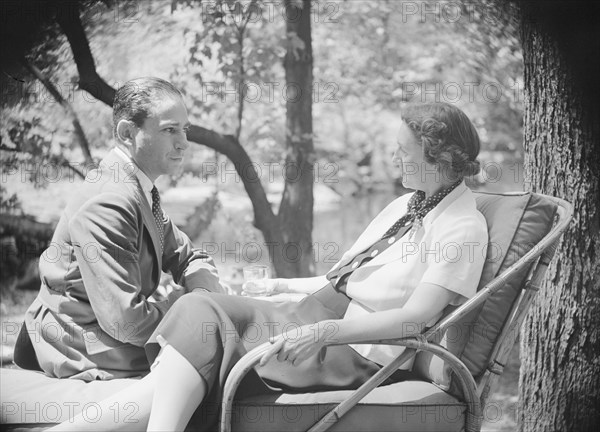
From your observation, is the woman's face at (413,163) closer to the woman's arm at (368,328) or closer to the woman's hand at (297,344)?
the woman's arm at (368,328)

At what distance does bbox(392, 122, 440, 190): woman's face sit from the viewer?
250cm

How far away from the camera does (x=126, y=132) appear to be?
2754 millimetres

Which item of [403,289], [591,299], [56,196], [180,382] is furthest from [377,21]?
[180,382]

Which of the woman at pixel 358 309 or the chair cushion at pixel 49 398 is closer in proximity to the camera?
the woman at pixel 358 309

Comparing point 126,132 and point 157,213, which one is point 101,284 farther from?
point 126,132

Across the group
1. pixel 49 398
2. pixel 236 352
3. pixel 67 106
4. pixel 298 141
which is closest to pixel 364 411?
pixel 236 352

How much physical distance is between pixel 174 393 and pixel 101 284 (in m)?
0.56

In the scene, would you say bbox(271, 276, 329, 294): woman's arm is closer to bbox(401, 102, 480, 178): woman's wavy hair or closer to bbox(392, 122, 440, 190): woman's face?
bbox(392, 122, 440, 190): woman's face

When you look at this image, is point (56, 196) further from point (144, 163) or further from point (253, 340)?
point (253, 340)

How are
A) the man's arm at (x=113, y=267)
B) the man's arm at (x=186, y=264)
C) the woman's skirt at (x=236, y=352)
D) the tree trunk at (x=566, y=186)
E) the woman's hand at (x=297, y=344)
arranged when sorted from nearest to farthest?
→ the woman's hand at (x=297, y=344)
the woman's skirt at (x=236, y=352)
the man's arm at (x=113, y=267)
the man's arm at (x=186, y=264)
the tree trunk at (x=566, y=186)

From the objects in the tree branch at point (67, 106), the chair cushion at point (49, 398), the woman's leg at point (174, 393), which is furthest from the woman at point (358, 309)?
the tree branch at point (67, 106)

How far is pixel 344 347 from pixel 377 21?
539 centimetres

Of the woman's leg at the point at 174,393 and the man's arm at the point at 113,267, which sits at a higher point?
the man's arm at the point at 113,267

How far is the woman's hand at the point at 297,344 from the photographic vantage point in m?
2.09
